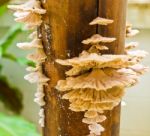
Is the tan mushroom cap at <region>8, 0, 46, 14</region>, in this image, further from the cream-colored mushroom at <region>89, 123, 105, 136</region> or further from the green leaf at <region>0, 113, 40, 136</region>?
the green leaf at <region>0, 113, 40, 136</region>

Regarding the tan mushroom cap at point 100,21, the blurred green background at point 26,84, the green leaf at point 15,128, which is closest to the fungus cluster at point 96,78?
the tan mushroom cap at point 100,21

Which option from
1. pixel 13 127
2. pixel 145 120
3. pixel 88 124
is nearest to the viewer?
pixel 88 124

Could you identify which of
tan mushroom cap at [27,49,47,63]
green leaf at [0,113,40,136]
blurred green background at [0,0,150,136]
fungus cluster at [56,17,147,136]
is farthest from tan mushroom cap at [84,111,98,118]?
blurred green background at [0,0,150,136]

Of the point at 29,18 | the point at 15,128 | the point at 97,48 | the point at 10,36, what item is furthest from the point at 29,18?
the point at 10,36

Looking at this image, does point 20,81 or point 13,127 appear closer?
point 13,127

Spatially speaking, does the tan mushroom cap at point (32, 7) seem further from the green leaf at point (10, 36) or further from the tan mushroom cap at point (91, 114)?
the green leaf at point (10, 36)

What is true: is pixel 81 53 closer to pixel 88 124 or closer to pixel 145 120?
pixel 88 124

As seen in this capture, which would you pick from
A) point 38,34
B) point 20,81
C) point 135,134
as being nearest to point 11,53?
point 20,81

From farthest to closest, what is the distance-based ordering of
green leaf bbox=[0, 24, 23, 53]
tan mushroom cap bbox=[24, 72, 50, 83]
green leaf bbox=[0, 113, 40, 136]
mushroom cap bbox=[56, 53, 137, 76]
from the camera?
green leaf bbox=[0, 24, 23, 53] → green leaf bbox=[0, 113, 40, 136] → tan mushroom cap bbox=[24, 72, 50, 83] → mushroom cap bbox=[56, 53, 137, 76]
